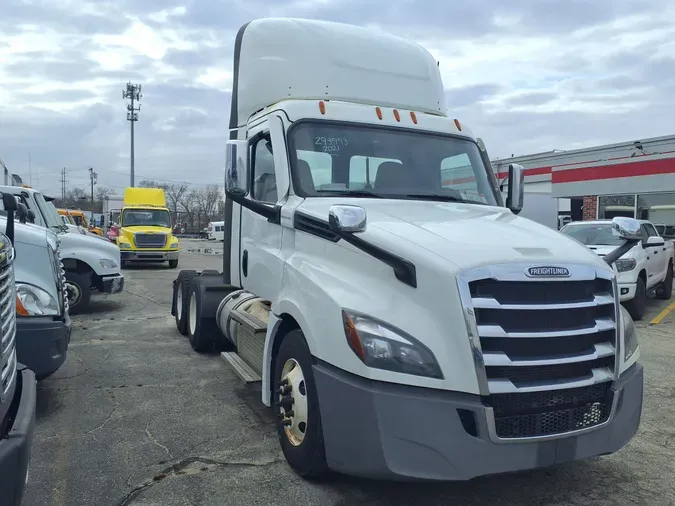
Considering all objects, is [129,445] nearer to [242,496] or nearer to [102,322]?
[242,496]

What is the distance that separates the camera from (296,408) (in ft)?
12.6

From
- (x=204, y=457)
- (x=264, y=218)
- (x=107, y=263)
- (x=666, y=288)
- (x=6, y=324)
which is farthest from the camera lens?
(x=666, y=288)

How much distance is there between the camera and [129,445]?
450 centimetres

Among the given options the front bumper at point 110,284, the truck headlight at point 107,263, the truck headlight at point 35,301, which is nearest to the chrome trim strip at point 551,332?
the truck headlight at point 35,301

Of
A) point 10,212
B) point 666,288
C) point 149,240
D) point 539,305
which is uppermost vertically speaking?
→ point 10,212

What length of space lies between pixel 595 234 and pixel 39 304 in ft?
33.9

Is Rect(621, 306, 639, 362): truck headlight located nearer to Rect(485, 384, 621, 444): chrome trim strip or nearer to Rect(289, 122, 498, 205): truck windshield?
Result: Rect(485, 384, 621, 444): chrome trim strip

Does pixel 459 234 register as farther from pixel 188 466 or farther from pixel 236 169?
pixel 188 466

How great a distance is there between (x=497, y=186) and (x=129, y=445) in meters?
3.69

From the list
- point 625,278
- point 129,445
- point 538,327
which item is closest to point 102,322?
point 129,445

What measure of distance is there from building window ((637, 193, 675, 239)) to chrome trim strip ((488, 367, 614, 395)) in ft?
58.7

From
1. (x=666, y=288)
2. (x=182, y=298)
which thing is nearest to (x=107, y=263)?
(x=182, y=298)

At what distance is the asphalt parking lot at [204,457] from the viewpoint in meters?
3.71

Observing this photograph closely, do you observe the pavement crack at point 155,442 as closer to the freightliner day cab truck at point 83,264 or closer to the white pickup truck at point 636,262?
the freightliner day cab truck at point 83,264
